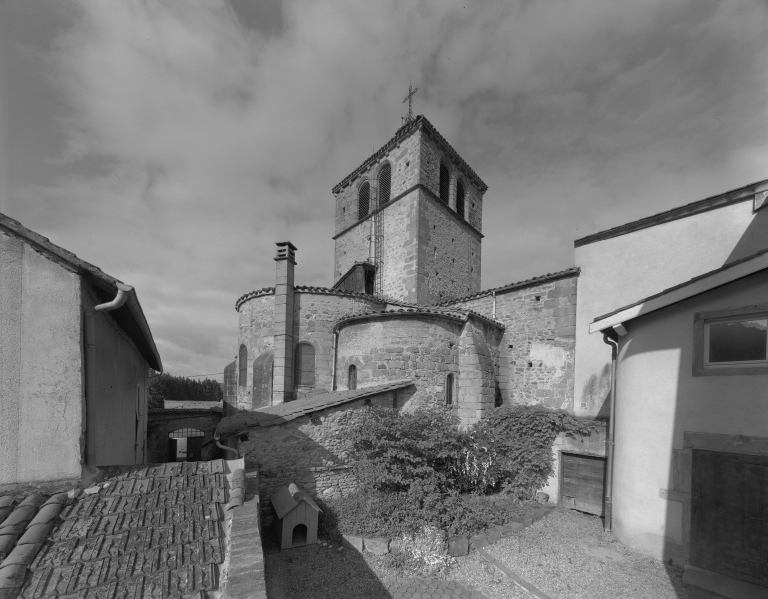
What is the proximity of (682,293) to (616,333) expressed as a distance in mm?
1624

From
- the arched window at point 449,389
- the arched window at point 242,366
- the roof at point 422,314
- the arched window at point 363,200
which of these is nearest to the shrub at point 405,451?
the arched window at point 449,389

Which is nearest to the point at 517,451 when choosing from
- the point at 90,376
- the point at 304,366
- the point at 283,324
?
the point at 304,366

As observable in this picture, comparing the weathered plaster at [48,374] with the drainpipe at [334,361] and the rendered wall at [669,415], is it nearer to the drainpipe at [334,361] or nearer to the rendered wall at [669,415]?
the drainpipe at [334,361]

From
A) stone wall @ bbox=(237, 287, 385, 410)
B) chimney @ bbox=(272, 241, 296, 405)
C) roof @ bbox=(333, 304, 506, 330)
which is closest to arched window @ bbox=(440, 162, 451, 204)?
stone wall @ bbox=(237, 287, 385, 410)

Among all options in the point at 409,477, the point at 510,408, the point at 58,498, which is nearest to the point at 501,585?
the point at 409,477

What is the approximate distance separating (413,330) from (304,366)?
4522 millimetres

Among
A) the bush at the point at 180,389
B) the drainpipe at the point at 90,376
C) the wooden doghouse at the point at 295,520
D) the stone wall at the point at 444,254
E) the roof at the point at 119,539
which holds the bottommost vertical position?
the bush at the point at 180,389

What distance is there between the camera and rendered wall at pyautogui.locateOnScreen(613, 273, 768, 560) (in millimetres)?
5617

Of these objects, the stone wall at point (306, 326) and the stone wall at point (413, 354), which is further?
the stone wall at point (306, 326)

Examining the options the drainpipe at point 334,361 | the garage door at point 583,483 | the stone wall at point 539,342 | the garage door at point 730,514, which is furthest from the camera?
the drainpipe at point 334,361

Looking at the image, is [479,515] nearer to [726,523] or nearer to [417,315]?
[726,523]

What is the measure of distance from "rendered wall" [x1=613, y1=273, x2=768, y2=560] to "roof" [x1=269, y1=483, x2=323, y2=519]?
6.43m

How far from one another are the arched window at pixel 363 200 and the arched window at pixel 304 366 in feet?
32.0

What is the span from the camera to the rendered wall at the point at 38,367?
3525mm
